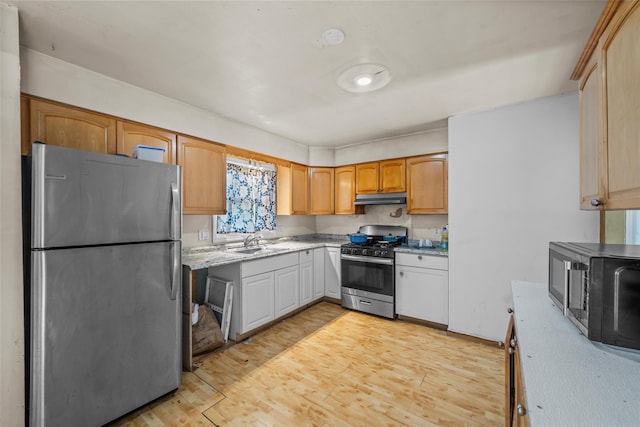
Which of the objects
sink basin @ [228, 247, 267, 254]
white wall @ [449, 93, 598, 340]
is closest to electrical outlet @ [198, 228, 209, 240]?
sink basin @ [228, 247, 267, 254]

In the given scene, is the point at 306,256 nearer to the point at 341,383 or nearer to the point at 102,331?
the point at 341,383

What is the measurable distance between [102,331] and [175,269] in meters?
0.53

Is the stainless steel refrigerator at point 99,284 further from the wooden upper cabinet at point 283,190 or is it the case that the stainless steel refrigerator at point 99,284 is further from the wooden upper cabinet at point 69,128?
the wooden upper cabinet at point 283,190

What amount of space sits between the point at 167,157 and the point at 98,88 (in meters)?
0.69

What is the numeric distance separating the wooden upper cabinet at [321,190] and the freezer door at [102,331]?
8.42ft

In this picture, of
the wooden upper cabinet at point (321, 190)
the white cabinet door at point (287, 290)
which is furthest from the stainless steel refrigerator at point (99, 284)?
the wooden upper cabinet at point (321, 190)

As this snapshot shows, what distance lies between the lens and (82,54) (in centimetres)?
182

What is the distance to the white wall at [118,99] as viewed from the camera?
1801mm

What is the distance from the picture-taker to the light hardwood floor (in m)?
1.78

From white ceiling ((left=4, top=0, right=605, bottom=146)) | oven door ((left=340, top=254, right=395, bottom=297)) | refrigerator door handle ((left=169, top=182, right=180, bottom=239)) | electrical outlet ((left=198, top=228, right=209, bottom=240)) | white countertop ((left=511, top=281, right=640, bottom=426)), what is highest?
white ceiling ((left=4, top=0, right=605, bottom=146))

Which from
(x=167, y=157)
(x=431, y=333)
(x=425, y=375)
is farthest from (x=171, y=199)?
(x=431, y=333)

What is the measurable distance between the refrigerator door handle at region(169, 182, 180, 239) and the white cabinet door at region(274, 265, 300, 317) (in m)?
1.42

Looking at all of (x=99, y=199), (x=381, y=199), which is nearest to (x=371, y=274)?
(x=381, y=199)

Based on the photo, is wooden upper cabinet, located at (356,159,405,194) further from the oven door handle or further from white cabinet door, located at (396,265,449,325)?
white cabinet door, located at (396,265,449,325)
